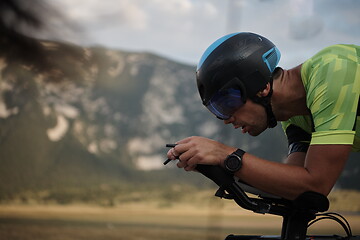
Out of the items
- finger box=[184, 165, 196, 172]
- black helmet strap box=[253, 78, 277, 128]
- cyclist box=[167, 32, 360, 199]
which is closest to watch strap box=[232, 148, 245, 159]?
cyclist box=[167, 32, 360, 199]

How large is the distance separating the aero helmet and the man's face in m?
0.02

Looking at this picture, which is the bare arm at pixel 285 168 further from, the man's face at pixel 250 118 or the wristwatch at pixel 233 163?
the man's face at pixel 250 118

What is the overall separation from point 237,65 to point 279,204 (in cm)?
46

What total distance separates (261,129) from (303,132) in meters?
0.33

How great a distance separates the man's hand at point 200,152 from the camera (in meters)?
1.34

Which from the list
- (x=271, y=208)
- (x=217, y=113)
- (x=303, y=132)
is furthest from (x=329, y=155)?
(x=303, y=132)

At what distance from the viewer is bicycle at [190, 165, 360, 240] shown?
136 cm

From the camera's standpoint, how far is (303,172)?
134 cm

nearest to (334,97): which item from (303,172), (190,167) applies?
(303,172)

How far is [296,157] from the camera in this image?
1800mm

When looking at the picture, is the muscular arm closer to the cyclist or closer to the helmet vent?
the cyclist

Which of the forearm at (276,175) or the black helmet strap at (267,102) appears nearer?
the forearm at (276,175)

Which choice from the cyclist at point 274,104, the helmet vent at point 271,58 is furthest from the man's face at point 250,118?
the helmet vent at point 271,58

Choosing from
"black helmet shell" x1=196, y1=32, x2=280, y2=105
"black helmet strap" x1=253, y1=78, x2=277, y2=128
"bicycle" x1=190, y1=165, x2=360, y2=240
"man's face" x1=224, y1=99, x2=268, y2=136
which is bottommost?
"bicycle" x1=190, y1=165, x2=360, y2=240
